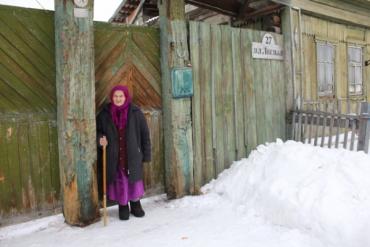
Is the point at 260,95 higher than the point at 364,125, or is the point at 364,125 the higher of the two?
the point at 260,95

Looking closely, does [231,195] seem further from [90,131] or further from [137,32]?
[137,32]

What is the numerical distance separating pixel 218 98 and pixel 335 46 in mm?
4857

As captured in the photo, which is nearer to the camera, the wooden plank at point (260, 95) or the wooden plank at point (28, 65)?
the wooden plank at point (28, 65)

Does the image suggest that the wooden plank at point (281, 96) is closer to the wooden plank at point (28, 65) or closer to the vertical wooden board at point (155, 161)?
the vertical wooden board at point (155, 161)

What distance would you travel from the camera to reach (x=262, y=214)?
15.3 feet

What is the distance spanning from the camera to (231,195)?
5.25 m

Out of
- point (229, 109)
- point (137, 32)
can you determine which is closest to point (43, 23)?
point (137, 32)

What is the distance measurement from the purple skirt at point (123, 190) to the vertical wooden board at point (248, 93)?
7.74 ft

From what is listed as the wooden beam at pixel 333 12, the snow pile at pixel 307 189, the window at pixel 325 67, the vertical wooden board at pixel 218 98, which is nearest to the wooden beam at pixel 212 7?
the wooden beam at pixel 333 12

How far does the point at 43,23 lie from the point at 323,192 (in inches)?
150

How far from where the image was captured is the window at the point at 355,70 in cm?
994

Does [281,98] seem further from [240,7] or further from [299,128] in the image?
[240,7]

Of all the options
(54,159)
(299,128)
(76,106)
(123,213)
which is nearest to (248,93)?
(299,128)

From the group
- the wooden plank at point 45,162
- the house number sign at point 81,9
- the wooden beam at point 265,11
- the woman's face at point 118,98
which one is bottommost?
the wooden plank at point 45,162
